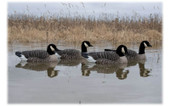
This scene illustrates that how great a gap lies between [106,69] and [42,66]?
7.44 feet

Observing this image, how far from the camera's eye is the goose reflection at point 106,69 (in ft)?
26.8

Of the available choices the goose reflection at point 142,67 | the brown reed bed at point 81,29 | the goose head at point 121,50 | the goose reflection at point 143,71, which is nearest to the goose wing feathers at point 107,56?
the goose head at point 121,50

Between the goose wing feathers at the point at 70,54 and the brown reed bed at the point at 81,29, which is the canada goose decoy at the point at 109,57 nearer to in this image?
the goose wing feathers at the point at 70,54

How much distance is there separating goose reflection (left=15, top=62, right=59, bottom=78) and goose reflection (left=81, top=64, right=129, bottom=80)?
3.12 feet

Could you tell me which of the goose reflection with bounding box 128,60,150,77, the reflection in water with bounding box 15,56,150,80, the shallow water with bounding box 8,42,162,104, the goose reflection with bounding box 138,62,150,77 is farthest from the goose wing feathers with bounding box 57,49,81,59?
the goose reflection with bounding box 138,62,150,77

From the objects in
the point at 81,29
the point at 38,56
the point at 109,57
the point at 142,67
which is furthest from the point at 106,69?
the point at 81,29

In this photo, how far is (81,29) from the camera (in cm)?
1669

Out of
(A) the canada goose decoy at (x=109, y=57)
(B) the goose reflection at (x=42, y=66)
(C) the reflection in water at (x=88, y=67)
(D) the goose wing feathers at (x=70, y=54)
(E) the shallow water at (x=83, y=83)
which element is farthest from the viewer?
(D) the goose wing feathers at (x=70, y=54)

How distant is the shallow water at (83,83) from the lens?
5.60 metres

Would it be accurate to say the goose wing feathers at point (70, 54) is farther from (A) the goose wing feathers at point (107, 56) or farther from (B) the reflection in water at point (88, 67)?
(A) the goose wing feathers at point (107, 56)

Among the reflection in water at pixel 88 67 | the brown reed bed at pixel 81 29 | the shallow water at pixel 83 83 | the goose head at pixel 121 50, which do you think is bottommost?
the shallow water at pixel 83 83

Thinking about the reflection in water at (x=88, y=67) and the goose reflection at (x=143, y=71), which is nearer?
the goose reflection at (x=143, y=71)

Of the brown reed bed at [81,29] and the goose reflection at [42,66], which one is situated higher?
the brown reed bed at [81,29]

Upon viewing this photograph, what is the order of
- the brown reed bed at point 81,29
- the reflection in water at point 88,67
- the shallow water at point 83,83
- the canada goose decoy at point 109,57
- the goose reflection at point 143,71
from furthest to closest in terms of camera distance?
the brown reed bed at point 81,29 < the canada goose decoy at point 109,57 < the reflection in water at point 88,67 < the goose reflection at point 143,71 < the shallow water at point 83,83
